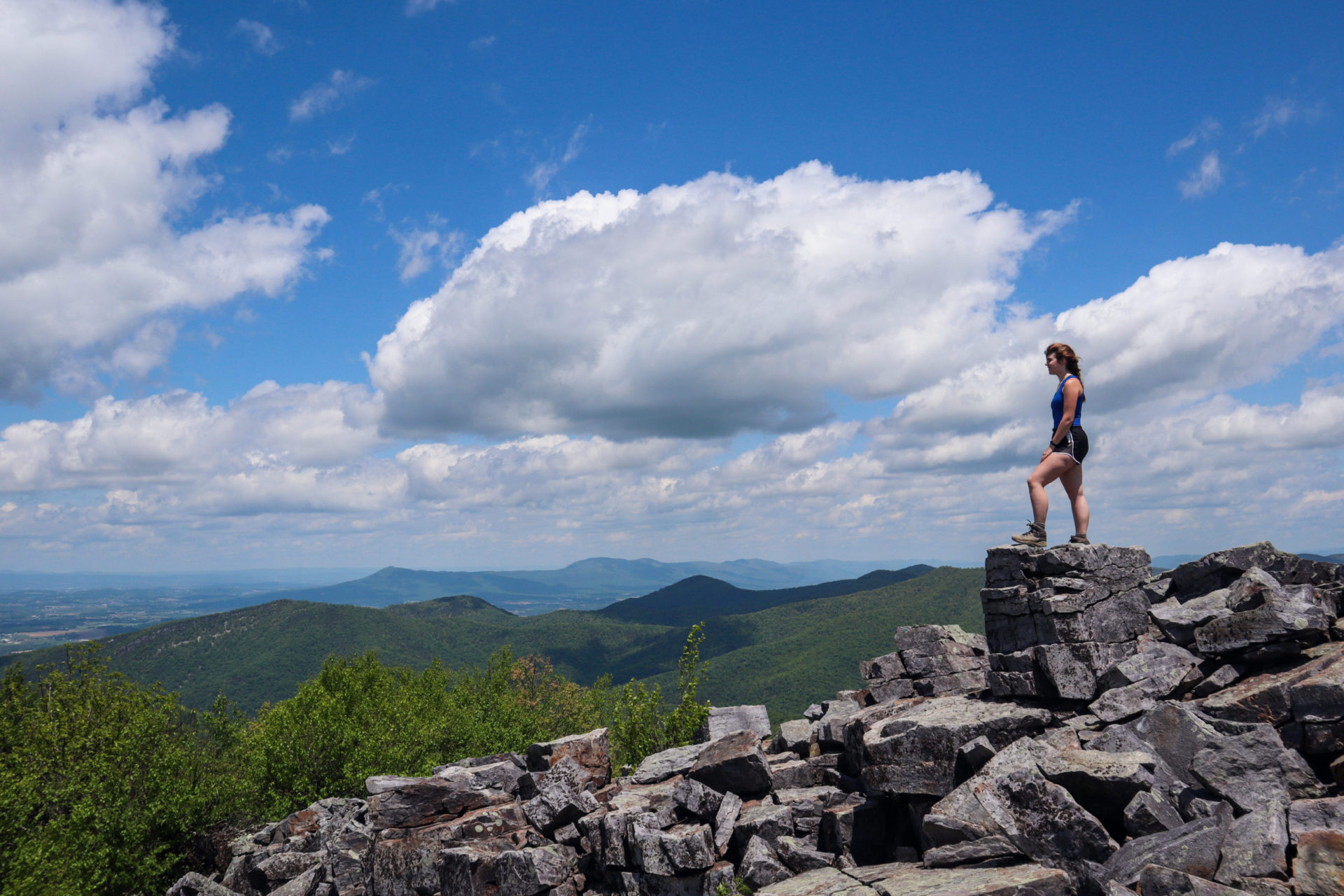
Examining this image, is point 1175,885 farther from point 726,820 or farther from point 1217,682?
point 726,820

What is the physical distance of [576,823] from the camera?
1855 centimetres

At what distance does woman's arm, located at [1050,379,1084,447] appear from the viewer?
15.9 metres

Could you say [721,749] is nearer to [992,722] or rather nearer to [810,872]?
[810,872]

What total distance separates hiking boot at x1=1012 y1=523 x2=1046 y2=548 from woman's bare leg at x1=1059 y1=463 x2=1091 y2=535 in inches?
31.4

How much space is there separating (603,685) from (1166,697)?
6600cm

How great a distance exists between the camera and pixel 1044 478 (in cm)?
1628

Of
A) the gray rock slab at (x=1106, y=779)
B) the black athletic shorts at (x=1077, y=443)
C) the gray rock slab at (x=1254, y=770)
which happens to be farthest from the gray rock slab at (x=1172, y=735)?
the black athletic shorts at (x=1077, y=443)

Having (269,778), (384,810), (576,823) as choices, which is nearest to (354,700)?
(269,778)

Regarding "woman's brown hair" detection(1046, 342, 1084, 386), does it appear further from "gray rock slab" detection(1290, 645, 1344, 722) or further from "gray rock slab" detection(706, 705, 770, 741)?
"gray rock slab" detection(706, 705, 770, 741)

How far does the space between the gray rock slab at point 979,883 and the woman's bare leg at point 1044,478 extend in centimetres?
833

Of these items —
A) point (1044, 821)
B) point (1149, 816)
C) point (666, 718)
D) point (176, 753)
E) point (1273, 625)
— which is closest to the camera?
point (1149, 816)

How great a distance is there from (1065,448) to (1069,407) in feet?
3.38

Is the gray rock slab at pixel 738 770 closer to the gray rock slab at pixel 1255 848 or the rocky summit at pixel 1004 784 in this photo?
the rocky summit at pixel 1004 784

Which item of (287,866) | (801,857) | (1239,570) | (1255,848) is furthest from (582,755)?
(1239,570)
